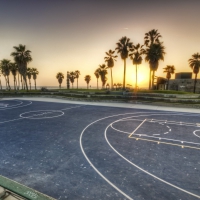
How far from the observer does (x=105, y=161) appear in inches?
332

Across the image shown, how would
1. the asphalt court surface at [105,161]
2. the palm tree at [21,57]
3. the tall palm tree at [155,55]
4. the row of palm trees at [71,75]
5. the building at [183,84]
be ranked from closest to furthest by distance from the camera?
1. the asphalt court surface at [105,161]
2. the tall palm tree at [155,55]
3. the palm tree at [21,57]
4. the building at [183,84]
5. the row of palm trees at [71,75]

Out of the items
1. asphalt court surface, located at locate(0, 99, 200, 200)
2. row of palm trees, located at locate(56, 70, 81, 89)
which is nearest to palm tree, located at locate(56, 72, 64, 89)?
row of palm trees, located at locate(56, 70, 81, 89)

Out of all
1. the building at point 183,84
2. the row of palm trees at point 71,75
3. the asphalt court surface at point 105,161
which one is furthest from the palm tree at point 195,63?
the row of palm trees at point 71,75

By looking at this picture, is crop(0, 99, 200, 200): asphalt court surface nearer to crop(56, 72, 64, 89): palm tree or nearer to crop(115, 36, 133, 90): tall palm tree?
crop(115, 36, 133, 90): tall palm tree

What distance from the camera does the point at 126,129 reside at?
47.6 ft

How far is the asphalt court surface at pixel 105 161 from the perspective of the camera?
6.18 meters

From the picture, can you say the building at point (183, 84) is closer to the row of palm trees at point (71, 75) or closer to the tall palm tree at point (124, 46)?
the tall palm tree at point (124, 46)

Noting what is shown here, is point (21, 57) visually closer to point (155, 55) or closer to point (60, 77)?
point (155, 55)

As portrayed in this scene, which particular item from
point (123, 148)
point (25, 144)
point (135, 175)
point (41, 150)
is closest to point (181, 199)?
point (135, 175)

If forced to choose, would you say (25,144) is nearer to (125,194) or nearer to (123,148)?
(123,148)

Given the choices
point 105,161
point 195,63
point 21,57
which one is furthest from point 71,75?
point 105,161

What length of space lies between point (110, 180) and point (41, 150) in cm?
548

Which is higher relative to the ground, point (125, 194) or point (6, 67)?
point (6, 67)

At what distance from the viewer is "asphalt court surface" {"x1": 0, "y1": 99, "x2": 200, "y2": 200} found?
6176mm
